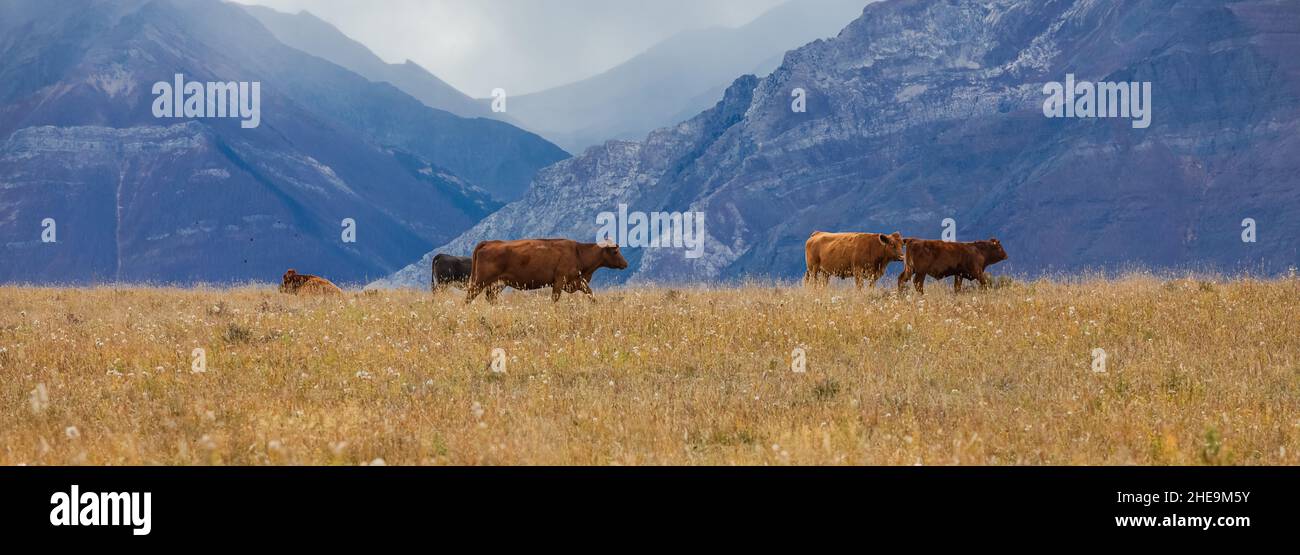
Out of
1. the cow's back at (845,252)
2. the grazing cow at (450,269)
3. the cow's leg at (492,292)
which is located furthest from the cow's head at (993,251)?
the grazing cow at (450,269)

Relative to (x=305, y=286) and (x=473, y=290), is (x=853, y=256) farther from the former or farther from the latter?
(x=305, y=286)

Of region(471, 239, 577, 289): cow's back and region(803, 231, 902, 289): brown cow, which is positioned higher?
region(803, 231, 902, 289): brown cow

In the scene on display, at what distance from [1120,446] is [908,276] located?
15113 millimetres

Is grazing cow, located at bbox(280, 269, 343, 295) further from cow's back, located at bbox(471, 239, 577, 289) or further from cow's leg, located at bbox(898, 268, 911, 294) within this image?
cow's leg, located at bbox(898, 268, 911, 294)

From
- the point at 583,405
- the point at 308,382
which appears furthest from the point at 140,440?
the point at 583,405

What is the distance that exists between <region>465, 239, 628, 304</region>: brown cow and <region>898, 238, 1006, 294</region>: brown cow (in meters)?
7.04

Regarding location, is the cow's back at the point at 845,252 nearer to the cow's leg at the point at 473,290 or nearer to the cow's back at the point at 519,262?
the cow's back at the point at 519,262

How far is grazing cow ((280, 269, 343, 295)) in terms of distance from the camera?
28.0m

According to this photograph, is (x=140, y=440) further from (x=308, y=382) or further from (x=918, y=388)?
(x=918, y=388)

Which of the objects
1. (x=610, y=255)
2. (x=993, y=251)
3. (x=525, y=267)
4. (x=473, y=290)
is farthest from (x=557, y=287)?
(x=993, y=251)

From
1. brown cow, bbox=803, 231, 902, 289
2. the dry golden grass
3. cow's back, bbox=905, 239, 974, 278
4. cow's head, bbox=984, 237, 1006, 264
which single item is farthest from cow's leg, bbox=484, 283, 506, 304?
cow's head, bbox=984, 237, 1006, 264
